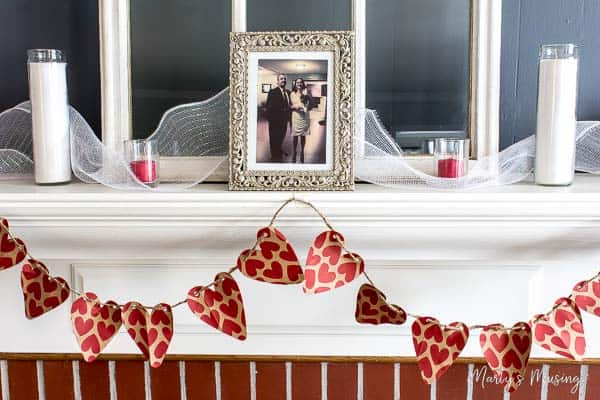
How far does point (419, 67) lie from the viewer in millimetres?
1001

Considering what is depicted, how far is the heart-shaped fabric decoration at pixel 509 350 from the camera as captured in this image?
86 centimetres

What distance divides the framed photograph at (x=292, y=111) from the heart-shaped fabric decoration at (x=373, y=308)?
15cm

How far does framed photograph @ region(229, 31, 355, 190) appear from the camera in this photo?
931 millimetres

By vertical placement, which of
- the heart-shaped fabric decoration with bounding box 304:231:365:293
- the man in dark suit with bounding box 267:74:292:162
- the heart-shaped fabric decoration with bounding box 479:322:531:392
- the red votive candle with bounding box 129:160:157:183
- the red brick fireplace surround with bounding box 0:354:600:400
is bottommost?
the red brick fireplace surround with bounding box 0:354:600:400

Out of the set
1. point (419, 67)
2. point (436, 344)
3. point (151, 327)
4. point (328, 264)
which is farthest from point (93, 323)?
point (419, 67)

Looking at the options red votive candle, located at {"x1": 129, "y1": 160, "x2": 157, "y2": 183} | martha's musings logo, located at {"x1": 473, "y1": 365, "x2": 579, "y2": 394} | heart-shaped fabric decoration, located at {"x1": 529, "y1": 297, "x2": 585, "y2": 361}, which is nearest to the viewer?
heart-shaped fabric decoration, located at {"x1": 529, "y1": 297, "x2": 585, "y2": 361}

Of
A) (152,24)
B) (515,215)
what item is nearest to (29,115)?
(152,24)

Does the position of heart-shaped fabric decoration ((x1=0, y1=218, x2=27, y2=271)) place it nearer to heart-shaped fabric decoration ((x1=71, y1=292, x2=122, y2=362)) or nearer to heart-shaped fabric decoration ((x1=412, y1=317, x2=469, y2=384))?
heart-shaped fabric decoration ((x1=71, y1=292, x2=122, y2=362))

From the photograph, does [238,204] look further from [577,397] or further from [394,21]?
[577,397]

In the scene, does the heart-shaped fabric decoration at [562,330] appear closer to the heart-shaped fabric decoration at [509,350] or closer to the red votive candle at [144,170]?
the heart-shaped fabric decoration at [509,350]

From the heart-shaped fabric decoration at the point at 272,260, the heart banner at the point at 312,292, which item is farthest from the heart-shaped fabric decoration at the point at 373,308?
the heart-shaped fabric decoration at the point at 272,260

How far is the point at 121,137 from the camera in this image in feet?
3.31

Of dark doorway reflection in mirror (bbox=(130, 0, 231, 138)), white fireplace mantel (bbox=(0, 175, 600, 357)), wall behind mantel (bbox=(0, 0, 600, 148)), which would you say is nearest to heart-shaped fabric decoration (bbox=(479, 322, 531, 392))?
white fireplace mantel (bbox=(0, 175, 600, 357))

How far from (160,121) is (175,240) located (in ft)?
0.66
